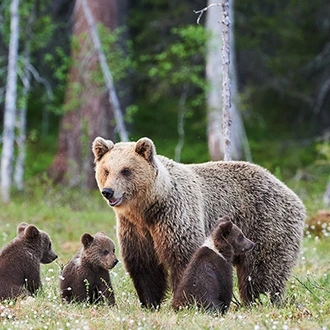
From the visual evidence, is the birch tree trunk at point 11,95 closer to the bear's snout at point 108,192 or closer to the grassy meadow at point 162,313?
the grassy meadow at point 162,313

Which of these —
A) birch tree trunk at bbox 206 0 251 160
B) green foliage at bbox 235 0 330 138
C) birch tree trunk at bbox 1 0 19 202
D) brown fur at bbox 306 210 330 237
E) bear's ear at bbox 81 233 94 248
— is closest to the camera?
bear's ear at bbox 81 233 94 248

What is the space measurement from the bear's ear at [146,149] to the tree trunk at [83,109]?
11.6 meters

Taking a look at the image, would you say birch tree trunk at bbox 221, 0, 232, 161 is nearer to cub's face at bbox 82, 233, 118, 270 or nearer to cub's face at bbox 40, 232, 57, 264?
cub's face at bbox 82, 233, 118, 270

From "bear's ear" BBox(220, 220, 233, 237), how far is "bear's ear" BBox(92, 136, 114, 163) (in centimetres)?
131

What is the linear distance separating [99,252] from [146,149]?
1150mm

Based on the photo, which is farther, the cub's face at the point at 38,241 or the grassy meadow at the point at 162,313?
the cub's face at the point at 38,241

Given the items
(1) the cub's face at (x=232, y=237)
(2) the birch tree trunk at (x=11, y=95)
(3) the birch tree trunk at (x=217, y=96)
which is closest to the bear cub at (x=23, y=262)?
(1) the cub's face at (x=232, y=237)

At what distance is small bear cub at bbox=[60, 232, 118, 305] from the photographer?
7773mm

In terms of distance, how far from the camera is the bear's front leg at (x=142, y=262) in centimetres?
783

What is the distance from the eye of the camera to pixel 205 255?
7336 mm

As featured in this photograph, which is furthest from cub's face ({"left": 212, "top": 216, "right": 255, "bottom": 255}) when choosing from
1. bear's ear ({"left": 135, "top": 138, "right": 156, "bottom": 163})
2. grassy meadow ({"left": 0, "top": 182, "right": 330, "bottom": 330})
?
bear's ear ({"left": 135, "top": 138, "right": 156, "bottom": 163})

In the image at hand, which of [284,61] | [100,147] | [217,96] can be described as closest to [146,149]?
[100,147]

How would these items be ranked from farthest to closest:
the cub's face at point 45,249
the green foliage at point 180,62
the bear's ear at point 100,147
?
the green foliage at point 180,62 → the cub's face at point 45,249 → the bear's ear at point 100,147

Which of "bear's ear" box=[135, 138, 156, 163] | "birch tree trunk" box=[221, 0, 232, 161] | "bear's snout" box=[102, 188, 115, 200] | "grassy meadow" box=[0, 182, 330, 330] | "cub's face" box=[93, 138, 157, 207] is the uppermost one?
"birch tree trunk" box=[221, 0, 232, 161]
